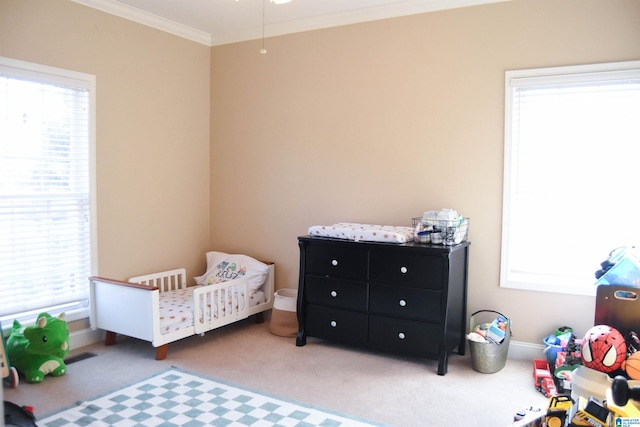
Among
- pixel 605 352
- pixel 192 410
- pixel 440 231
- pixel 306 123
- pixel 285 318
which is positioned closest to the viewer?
pixel 605 352

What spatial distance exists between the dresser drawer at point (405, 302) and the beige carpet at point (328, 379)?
0.36 meters

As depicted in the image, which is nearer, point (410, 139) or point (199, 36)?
point (410, 139)

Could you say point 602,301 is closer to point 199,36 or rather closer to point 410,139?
point 410,139

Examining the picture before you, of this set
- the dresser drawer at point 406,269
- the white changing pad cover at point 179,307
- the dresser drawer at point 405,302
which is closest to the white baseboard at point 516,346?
the white changing pad cover at point 179,307

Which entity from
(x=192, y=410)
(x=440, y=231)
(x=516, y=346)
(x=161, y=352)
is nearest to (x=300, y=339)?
(x=161, y=352)

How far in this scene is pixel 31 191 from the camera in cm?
344

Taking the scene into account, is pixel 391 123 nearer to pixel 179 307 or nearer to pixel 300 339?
pixel 300 339

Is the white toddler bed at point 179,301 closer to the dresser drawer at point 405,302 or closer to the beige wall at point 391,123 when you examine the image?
the beige wall at point 391,123

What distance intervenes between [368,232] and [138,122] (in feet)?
6.98

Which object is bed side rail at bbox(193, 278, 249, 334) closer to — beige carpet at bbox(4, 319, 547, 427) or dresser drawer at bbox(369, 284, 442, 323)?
beige carpet at bbox(4, 319, 547, 427)

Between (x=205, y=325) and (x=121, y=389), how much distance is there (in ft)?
2.82

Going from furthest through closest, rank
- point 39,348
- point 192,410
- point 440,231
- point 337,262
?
point 337,262 → point 440,231 → point 39,348 → point 192,410

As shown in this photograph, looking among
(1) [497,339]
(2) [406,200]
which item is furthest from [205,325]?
(1) [497,339]

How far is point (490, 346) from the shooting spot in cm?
328
